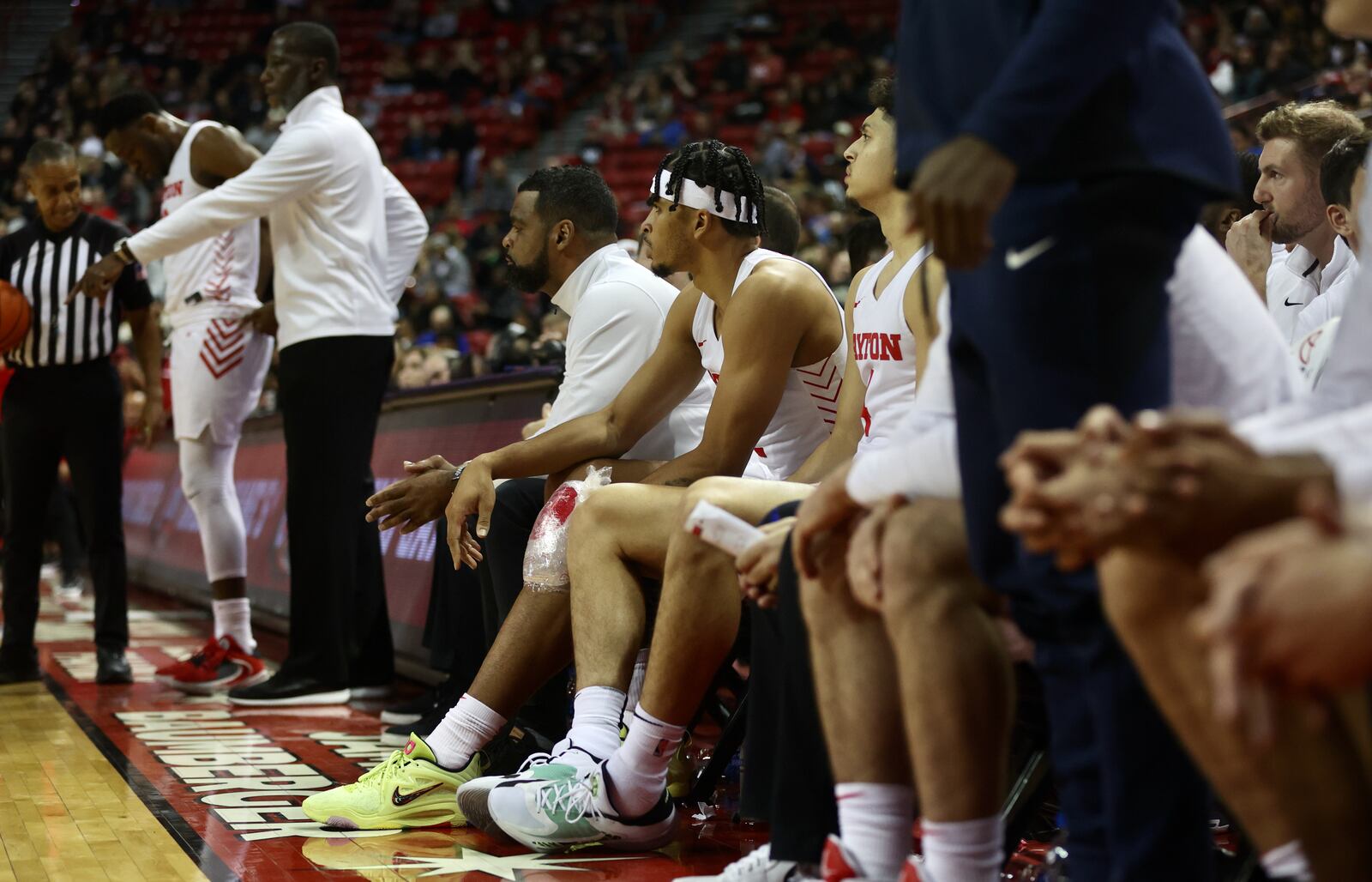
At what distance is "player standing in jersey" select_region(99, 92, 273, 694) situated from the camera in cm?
493

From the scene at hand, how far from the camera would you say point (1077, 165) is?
1543mm

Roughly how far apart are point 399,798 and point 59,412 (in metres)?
2.82

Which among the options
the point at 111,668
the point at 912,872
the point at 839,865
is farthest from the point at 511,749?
the point at 111,668

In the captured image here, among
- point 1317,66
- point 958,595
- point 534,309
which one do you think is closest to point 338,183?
point 958,595

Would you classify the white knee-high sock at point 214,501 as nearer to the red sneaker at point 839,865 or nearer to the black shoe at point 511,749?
the black shoe at point 511,749

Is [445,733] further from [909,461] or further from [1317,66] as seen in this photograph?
[1317,66]

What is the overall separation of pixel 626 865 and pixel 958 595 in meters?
1.23

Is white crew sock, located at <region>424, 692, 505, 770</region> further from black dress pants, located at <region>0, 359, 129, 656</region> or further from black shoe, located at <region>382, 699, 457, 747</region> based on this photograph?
black dress pants, located at <region>0, 359, 129, 656</region>

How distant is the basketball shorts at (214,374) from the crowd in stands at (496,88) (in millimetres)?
6940

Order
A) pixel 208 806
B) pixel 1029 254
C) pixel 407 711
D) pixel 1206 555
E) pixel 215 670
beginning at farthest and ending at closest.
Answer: pixel 215 670 → pixel 407 711 → pixel 208 806 → pixel 1029 254 → pixel 1206 555

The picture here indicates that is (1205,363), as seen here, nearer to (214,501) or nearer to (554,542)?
(554,542)

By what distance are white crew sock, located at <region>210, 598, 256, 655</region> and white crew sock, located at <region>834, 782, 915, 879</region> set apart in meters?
3.71

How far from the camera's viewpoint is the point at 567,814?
264cm

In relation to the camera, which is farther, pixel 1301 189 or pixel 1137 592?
pixel 1301 189
